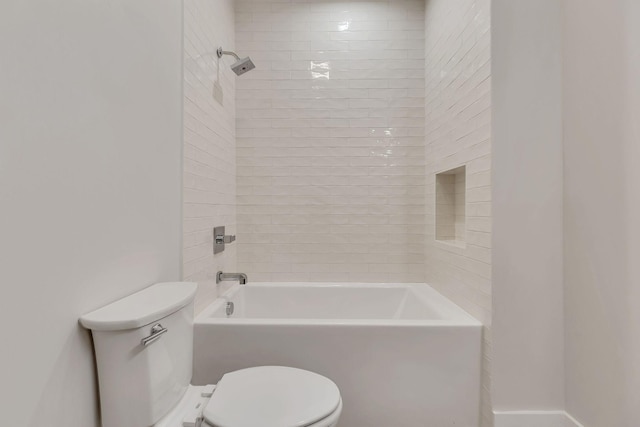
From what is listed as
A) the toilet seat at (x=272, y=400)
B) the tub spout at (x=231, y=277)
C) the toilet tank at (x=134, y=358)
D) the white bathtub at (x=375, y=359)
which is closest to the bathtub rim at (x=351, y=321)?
the white bathtub at (x=375, y=359)

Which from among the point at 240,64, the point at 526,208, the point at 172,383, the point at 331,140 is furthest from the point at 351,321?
the point at 240,64

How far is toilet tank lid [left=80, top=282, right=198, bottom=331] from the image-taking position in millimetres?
953

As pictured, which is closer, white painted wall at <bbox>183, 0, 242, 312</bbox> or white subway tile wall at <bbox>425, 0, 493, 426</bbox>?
white subway tile wall at <bbox>425, 0, 493, 426</bbox>

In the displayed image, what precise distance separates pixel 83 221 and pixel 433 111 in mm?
2109

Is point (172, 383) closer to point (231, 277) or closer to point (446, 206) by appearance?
point (231, 277)

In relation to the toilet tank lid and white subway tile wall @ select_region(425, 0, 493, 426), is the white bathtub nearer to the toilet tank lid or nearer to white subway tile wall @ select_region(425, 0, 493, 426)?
white subway tile wall @ select_region(425, 0, 493, 426)

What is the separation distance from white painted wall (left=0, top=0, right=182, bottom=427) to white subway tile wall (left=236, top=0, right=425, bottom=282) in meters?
1.26

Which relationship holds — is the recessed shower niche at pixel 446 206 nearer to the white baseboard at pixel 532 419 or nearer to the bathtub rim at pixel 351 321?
the bathtub rim at pixel 351 321

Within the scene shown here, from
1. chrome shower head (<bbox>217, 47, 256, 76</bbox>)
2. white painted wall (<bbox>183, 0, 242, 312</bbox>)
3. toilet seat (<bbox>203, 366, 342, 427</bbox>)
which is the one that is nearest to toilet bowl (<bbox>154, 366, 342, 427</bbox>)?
toilet seat (<bbox>203, 366, 342, 427</bbox>)

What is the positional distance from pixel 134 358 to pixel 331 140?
6.46 feet

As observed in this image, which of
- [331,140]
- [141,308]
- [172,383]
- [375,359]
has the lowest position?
[375,359]

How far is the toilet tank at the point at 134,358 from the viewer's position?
979 millimetres

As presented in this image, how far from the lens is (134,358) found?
1005mm

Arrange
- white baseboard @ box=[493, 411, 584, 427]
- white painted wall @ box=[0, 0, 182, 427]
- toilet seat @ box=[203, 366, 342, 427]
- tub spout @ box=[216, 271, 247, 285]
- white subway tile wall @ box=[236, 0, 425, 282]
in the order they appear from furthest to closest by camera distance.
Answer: white subway tile wall @ box=[236, 0, 425, 282]
tub spout @ box=[216, 271, 247, 285]
white baseboard @ box=[493, 411, 584, 427]
toilet seat @ box=[203, 366, 342, 427]
white painted wall @ box=[0, 0, 182, 427]
